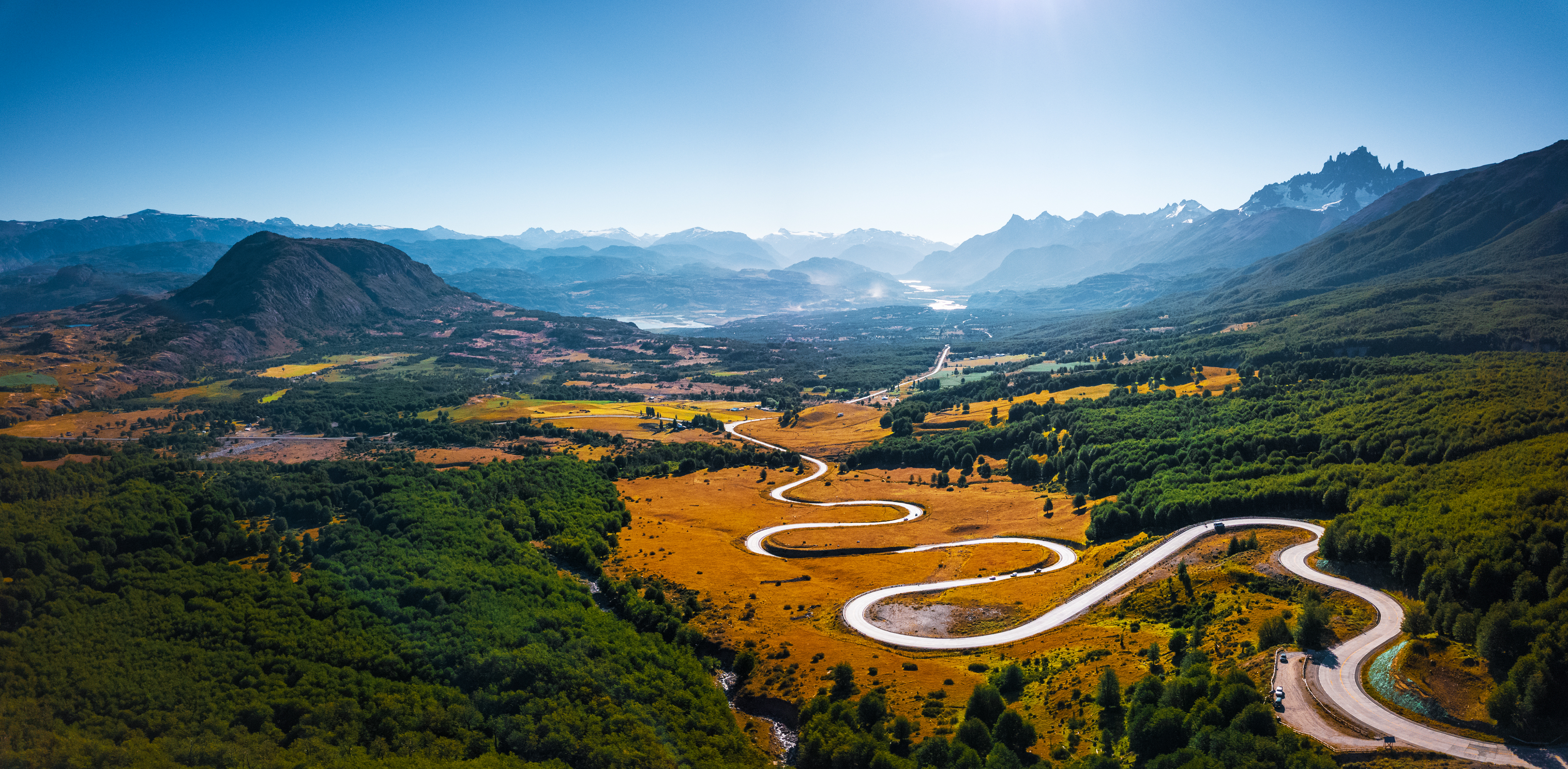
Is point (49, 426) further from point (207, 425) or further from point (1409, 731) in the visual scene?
point (1409, 731)

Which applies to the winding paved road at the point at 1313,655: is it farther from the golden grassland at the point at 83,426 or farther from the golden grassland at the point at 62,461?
the golden grassland at the point at 83,426

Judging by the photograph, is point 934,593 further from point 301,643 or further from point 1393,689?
point 301,643

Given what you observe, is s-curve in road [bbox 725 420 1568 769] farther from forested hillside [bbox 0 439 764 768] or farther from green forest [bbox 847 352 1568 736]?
forested hillside [bbox 0 439 764 768]

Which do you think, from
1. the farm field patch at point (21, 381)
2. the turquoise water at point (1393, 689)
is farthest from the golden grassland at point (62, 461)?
the turquoise water at point (1393, 689)

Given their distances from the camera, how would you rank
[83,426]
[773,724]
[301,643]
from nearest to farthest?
[301,643] < [773,724] < [83,426]

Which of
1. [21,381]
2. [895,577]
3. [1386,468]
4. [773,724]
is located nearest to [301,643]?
[773,724]
